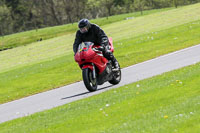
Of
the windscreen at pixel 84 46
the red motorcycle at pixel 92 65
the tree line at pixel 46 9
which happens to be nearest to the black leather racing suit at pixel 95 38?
the red motorcycle at pixel 92 65

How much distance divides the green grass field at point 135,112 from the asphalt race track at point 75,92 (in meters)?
1.38

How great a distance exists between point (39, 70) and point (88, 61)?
418 inches

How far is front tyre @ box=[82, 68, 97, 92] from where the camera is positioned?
11664 mm

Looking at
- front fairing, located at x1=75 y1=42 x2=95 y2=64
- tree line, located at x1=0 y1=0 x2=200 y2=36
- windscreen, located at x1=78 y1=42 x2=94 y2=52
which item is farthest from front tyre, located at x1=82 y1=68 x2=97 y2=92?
tree line, located at x1=0 y1=0 x2=200 y2=36

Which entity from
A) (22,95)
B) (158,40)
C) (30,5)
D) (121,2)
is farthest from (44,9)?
(22,95)

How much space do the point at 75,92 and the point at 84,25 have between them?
244 cm

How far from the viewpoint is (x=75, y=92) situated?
13367 millimetres

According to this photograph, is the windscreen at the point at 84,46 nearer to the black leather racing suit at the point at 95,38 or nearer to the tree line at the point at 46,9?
the black leather racing suit at the point at 95,38

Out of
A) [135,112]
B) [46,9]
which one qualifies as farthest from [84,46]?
[46,9]

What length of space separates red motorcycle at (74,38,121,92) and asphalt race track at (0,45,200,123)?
34 centimetres

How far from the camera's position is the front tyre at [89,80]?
459 inches

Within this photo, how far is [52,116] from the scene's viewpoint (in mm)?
9586

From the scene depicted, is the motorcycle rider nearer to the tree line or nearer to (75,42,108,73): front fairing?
(75,42,108,73): front fairing

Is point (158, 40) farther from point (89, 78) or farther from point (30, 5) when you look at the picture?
point (30, 5)
